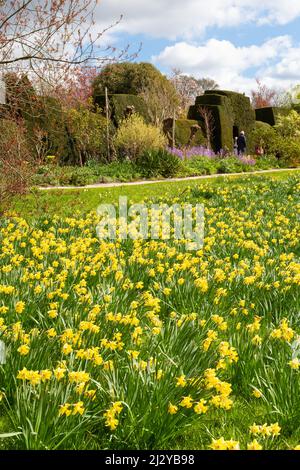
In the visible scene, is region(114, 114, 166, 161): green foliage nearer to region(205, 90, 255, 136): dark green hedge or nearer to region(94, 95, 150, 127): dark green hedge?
region(94, 95, 150, 127): dark green hedge

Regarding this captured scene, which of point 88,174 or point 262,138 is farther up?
point 262,138

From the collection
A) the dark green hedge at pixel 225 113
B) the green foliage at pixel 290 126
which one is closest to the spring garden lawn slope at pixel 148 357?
the dark green hedge at pixel 225 113

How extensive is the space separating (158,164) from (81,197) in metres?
5.64

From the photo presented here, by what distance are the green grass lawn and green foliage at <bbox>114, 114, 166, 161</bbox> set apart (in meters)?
4.01

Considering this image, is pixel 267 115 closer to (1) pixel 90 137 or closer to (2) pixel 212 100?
(2) pixel 212 100

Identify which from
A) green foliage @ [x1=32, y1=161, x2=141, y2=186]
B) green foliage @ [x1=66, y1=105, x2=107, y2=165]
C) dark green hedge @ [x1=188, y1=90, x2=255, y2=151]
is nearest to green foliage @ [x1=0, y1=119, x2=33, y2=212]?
green foliage @ [x1=32, y1=161, x2=141, y2=186]

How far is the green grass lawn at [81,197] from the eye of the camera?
8.94 m

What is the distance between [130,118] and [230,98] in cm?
993

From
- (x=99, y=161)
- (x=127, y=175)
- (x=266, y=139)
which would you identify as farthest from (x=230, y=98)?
(x=127, y=175)

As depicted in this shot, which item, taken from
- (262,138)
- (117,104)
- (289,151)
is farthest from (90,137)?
(262,138)

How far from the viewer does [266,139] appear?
86.2 ft

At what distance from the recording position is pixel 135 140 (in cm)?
1731

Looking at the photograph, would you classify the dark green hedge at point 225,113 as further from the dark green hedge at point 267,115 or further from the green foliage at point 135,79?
the green foliage at point 135,79

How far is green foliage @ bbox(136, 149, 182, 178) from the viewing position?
15683 millimetres
